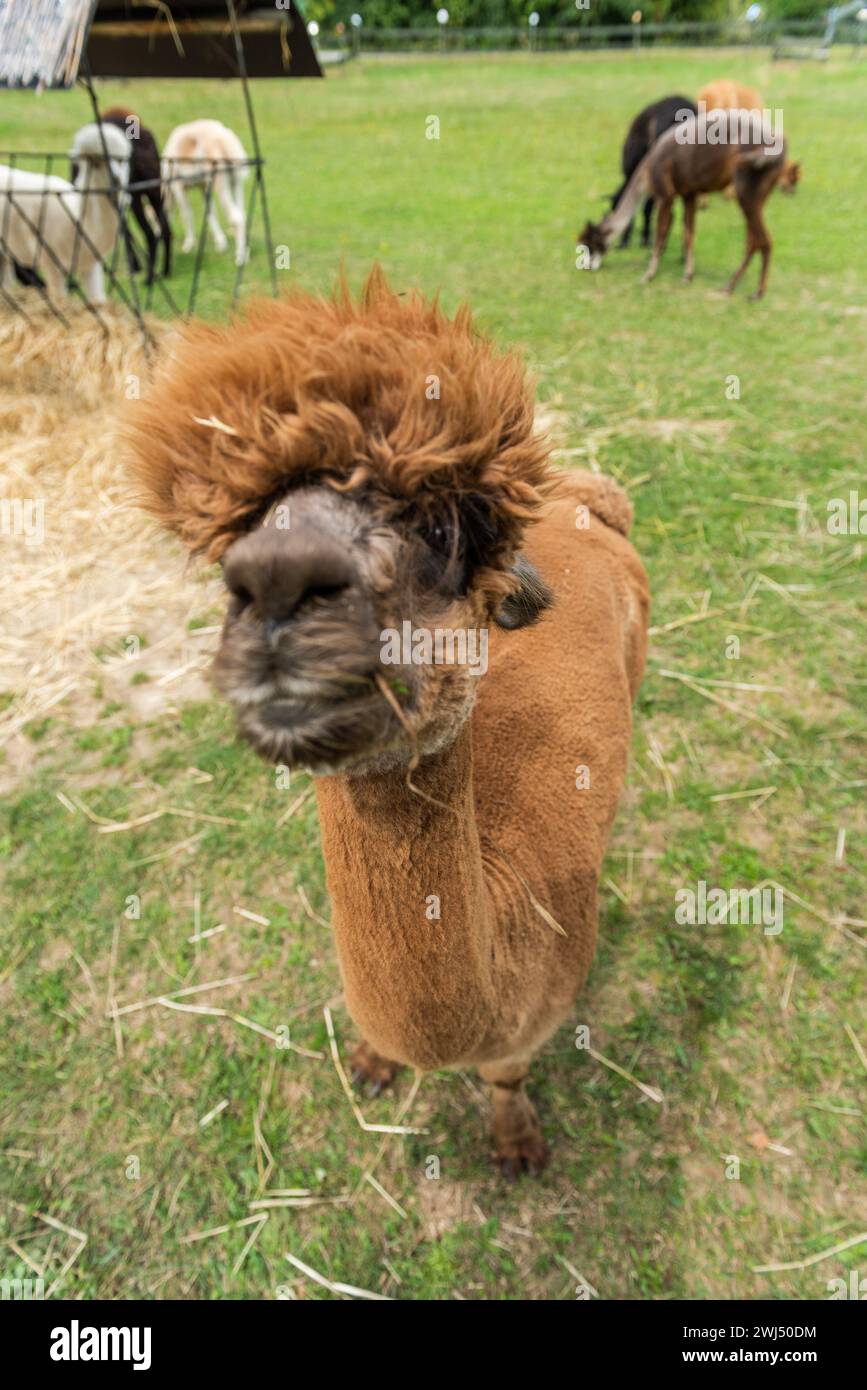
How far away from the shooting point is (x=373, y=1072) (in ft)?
7.52

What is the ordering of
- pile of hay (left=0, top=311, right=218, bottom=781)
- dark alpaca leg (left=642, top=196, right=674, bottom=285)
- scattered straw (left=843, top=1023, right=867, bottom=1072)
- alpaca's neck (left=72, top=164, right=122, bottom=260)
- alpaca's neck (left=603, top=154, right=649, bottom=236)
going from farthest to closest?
alpaca's neck (left=603, top=154, right=649, bottom=236), dark alpaca leg (left=642, top=196, right=674, bottom=285), alpaca's neck (left=72, top=164, right=122, bottom=260), pile of hay (left=0, top=311, right=218, bottom=781), scattered straw (left=843, top=1023, right=867, bottom=1072)

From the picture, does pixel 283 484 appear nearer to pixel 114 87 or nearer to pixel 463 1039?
pixel 463 1039

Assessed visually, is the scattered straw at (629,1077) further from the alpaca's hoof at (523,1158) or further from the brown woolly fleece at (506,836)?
the brown woolly fleece at (506,836)

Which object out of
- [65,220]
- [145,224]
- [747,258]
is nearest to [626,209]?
[747,258]

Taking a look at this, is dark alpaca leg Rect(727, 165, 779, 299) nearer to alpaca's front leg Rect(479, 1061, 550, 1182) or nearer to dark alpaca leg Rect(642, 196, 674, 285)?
dark alpaca leg Rect(642, 196, 674, 285)

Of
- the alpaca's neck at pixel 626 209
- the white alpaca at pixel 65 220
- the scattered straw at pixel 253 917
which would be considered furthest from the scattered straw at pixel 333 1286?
the alpaca's neck at pixel 626 209

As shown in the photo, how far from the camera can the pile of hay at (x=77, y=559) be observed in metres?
3.61

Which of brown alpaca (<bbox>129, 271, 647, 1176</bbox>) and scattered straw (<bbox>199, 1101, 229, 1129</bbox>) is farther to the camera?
scattered straw (<bbox>199, 1101, 229, 1129</bbox>)

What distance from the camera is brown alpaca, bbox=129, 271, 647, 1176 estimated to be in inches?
34.8

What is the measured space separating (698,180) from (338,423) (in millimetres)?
8964

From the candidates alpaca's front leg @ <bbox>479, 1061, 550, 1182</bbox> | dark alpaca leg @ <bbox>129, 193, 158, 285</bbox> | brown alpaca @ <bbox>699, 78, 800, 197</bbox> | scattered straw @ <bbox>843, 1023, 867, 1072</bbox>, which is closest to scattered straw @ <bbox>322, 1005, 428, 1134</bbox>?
alpaca's front leg @ <bbox>479, 1061, 550, 1182</bbox>

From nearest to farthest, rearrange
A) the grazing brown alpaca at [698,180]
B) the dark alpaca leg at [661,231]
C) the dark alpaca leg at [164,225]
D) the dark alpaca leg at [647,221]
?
1. the grazing brown alpaca at [698,180]
2. the dark alpaca leg at [164,225]
3. the dark alpaca leg at [661,231]
4. the dark alpaca leg at [647,221]

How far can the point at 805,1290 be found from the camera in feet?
6.34

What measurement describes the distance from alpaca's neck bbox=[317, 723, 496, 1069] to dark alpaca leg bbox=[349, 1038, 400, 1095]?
932mm
